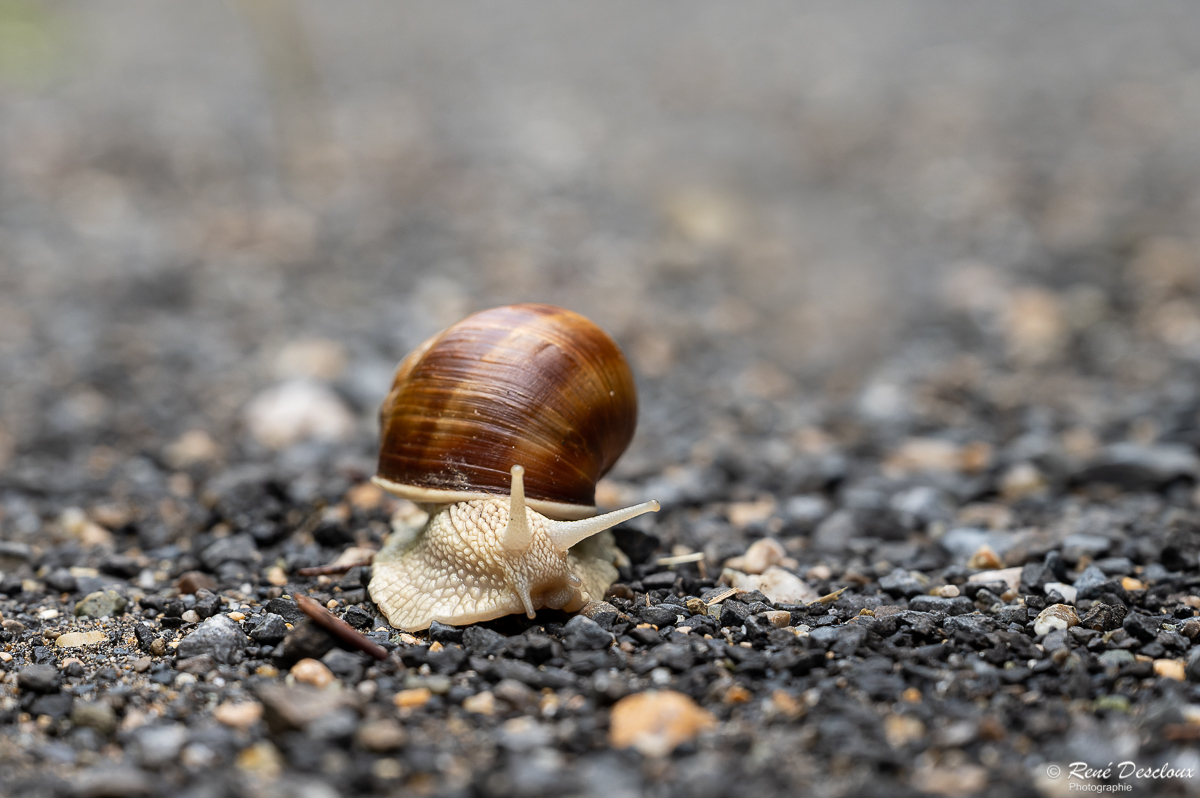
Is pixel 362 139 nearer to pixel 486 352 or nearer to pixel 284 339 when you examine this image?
pixel 284 339

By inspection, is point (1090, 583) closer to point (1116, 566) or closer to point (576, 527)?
point (1116, 566)

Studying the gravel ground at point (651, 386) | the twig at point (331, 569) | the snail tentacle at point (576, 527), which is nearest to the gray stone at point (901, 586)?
the gravel ground at point (651, 386)

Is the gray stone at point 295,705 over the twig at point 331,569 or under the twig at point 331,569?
over

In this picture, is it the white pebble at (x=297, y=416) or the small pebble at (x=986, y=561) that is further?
the white pebble at (x=297, y=416)

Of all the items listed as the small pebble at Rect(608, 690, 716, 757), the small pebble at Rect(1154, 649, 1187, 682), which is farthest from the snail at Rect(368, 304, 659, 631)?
the small pebble at Rect(1154, 649, 1187, 682)

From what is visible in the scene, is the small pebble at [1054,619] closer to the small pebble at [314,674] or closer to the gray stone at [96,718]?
the small pebble at [314,674]

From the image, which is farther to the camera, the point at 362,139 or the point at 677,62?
the point at 677,62

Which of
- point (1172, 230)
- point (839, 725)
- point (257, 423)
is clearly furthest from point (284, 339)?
point (1172, 230)
